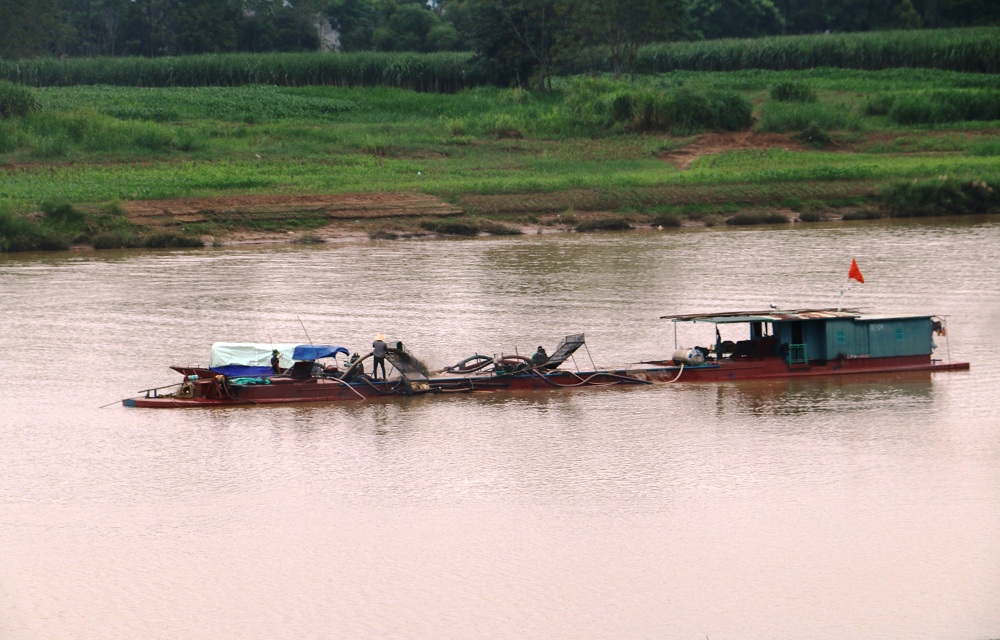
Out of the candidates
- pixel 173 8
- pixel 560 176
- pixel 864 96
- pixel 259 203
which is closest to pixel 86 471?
pixel 259 203

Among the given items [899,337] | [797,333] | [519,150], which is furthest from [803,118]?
[797,333]

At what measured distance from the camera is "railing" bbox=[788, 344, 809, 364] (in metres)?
23.5

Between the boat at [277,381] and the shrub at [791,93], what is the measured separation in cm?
3782

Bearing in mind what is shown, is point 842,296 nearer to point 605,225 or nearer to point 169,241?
point 605,225

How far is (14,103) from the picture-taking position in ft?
174

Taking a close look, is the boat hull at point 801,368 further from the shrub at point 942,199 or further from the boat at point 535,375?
the shrub at point 942,199

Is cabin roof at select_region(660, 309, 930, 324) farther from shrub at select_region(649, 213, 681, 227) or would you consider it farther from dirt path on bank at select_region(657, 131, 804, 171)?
dirt path on bank at select_region(657, 131, 804, 171)

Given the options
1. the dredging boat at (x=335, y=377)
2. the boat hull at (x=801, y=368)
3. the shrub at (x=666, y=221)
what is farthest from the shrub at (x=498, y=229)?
the dredging boat at (x=335, y=377)

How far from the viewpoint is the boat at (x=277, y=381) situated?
73.9ft

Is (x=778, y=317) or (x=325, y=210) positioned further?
(x=325, y=210)

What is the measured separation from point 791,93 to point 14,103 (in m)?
32.7

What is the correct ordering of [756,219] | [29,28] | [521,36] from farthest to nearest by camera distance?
[29,28] → [521,36] → [756,219]

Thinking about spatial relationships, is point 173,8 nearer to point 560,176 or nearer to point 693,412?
point 560,176

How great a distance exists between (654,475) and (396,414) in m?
5.62
